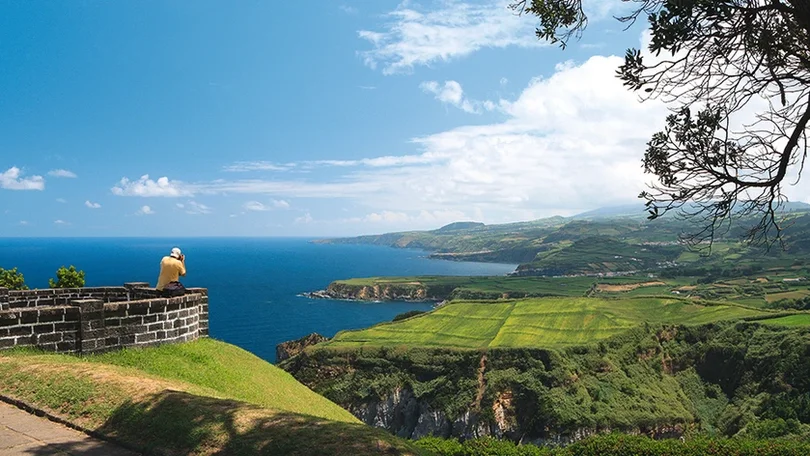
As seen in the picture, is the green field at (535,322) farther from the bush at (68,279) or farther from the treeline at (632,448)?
the treeline at (632,448)

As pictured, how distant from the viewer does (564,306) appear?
10850 centimetres

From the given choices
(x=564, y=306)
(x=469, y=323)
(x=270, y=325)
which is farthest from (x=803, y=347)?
(x=270, y=325)

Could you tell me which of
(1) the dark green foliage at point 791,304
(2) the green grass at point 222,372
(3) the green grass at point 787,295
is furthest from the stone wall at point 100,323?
(3) the green grass at point 787,295

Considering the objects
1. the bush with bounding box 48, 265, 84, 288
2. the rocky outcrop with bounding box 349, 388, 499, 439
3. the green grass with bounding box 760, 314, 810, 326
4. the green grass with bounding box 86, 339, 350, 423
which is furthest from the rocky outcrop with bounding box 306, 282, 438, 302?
the green grass with bounding box 86, 339, 350, 423

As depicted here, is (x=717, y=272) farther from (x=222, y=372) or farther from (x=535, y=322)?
(x=222, y=372)

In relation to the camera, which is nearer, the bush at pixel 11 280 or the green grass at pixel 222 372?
the green grass at pixel 222 372

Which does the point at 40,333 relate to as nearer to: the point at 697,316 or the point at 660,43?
the point at 660,43

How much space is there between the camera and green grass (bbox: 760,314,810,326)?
81562mm

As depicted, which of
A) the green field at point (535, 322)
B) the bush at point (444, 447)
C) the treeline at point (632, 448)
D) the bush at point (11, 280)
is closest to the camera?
the treeline at point (632, 448)

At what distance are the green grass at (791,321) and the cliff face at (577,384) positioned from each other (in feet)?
15.6

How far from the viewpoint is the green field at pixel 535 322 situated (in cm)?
8819

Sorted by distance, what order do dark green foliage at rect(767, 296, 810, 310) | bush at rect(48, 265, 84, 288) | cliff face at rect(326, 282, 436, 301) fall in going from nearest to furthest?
bush at rect(48, 265, 84, 288)
dark green foliage at rect(767, 296, 810, 310)
cliff face at rect(326, 282, 436, 301)

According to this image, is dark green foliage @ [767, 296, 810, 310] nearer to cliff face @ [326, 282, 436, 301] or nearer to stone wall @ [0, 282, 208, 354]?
cliff face @ [326, 282, 436, 301]

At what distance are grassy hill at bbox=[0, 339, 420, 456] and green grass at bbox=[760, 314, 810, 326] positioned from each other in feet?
308
